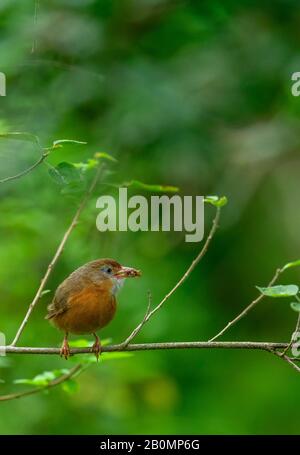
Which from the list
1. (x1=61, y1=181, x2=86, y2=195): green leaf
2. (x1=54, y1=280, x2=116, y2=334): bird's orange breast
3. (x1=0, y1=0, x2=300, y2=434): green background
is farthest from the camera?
(x1=0, y1=0, x2=300, y2=434): green background

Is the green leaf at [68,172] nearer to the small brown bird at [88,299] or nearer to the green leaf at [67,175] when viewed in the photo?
the green leaf at [67,175]

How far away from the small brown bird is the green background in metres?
0.51

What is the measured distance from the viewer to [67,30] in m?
6.77

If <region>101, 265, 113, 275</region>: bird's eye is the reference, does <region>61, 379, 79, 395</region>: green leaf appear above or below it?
below

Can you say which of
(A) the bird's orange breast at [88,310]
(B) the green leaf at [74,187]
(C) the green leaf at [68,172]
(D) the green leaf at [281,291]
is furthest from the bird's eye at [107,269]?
(D) the green leaf at [281,291]

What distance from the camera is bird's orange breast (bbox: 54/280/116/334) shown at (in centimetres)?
442

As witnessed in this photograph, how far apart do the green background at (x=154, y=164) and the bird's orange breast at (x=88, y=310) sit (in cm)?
69

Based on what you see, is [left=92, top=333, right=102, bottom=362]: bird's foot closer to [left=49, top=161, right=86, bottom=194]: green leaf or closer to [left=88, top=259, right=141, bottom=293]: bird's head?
[left=88, top=259, right=141, bottom=293]: bird's head

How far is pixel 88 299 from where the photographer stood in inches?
177

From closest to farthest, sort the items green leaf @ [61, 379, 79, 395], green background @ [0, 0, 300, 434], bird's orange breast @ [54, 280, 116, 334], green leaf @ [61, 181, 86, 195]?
green leaf @ [61, 181, 86, 195]
green leaf @ [61, 379, 79, 395]
bird's orange breast @ [54, 280, 116, 334]
green background @ [0, 0, 300, 434]

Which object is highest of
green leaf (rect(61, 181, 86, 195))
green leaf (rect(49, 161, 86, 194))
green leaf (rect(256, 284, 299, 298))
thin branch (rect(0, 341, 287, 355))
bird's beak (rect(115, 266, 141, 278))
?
bird's beak (rect(115, 266, 141, 278))

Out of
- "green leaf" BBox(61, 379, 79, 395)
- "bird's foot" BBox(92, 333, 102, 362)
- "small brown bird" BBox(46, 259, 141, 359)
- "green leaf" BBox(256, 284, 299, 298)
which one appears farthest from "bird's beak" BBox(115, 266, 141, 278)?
"green leaf" BBox(256, 284, 299, 298)

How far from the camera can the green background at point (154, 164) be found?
6.19 meters

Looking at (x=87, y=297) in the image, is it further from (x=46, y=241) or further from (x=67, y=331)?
(x=46, y=241)
